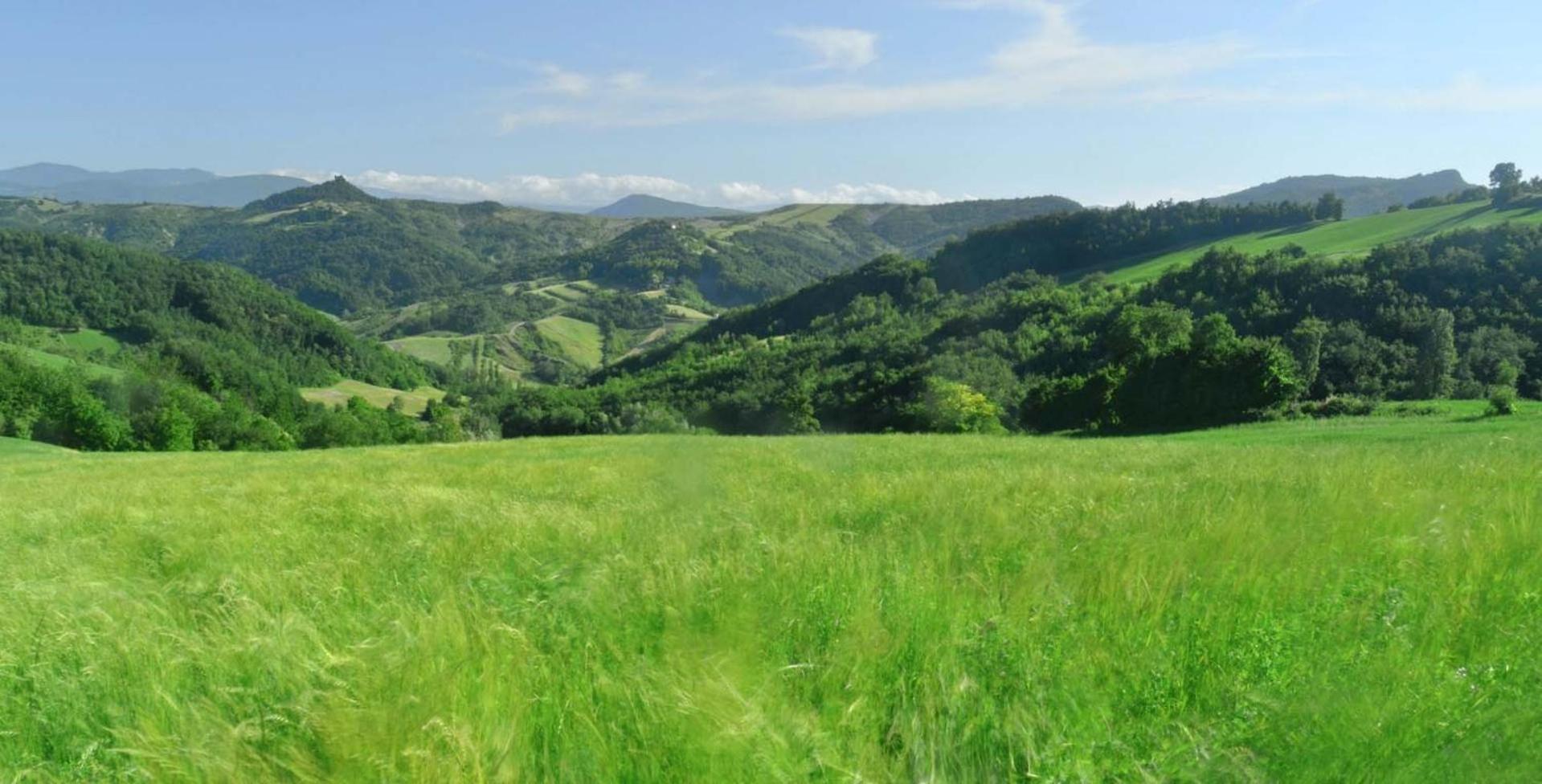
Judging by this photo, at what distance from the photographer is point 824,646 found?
295cm

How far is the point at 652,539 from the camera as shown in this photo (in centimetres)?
480

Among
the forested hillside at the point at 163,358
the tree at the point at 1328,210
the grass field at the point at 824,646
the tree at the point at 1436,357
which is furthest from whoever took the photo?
the tree at the point at 1328,210

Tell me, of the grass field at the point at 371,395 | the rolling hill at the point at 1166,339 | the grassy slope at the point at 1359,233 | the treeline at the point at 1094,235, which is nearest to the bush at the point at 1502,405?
the rolling hill at the point at 1166,339

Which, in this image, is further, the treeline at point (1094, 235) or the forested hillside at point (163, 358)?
the treeline at point (1094, 235)

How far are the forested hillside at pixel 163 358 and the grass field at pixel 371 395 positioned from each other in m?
4.78

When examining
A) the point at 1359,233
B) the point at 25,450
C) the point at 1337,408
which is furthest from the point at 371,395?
the point at 1359,233

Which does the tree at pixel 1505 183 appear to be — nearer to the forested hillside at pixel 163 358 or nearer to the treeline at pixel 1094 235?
the treeline at pixel 1094 235

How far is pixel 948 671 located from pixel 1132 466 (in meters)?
8.22

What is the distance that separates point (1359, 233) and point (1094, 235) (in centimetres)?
5749

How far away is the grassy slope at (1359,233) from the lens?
97125 millimetres

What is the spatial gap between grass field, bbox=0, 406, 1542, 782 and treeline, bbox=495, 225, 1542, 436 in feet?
108

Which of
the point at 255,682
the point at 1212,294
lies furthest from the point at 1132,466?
the point at 1212,294

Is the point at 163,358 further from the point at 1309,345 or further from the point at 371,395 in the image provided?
the point at 1309,345

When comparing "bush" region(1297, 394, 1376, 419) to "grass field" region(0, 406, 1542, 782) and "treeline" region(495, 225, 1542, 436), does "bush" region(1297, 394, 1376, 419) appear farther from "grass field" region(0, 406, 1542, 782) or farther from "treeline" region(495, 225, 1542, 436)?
"grass field" region(0, 406, 1542, 782)
